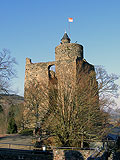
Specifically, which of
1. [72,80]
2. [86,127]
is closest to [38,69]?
[72,80]

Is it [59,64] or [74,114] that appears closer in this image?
[74,114]

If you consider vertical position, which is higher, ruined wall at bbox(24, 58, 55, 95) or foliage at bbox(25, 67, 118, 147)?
ruined wall at bbox(24, 58, 55, 95)

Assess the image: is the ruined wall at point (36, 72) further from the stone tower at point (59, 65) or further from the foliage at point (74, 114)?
the foliage at point (74, 114)

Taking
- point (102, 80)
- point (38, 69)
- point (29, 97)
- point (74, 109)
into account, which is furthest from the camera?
point (38, 69)

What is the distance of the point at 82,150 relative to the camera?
1034cm

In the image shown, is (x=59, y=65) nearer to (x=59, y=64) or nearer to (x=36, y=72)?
(x=59, y=64)

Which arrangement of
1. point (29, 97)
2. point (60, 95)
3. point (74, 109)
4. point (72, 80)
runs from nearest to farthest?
point (74, 109), point (60, 95), point (72, 80), point (29, 97)

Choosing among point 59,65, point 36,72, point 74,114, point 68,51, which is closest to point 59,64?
point 59,65

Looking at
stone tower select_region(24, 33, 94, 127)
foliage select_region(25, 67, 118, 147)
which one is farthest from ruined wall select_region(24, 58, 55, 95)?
foliage select_region(25, 67, 118, 147)

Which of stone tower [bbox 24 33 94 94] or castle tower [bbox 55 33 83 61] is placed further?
castle tower [bbox 55 33 83 61]

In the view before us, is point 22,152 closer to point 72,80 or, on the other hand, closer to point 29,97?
point 72,80

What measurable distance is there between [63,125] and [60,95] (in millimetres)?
2609

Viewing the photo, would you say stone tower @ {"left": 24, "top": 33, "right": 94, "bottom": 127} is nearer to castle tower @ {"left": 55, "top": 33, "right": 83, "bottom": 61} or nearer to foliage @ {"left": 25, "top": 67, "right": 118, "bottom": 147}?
castle tower @ {"left": 55, "top": 33, "right": 83, "bottom": 61}

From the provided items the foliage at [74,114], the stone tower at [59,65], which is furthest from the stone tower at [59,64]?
the foliage at [74,114]
